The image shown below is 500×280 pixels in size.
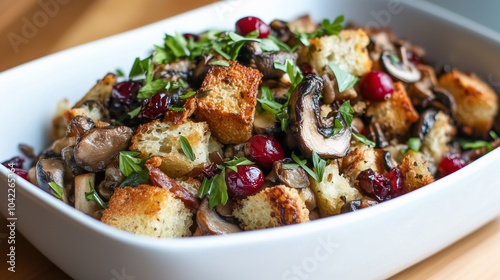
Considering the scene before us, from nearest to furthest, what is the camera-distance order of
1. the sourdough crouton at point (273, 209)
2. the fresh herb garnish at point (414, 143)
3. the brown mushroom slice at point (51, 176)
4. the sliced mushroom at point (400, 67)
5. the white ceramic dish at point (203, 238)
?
the white ceramic dish at point (203, 238), the sourdough crouton at point (273, 209), the brown mushroom slice at point (51, 176), the fresh herb garnish at point (414, 143), the sliced mushroom at point (400, 67)

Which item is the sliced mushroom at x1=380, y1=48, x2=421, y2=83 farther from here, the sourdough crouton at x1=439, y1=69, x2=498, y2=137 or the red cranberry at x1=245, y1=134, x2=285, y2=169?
the red cranberry at x1=245, y1=134, x2=285, y2=169

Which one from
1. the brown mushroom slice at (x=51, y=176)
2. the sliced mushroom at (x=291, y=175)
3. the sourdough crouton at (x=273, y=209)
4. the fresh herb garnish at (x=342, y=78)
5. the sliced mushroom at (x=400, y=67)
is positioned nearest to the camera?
the sourdough crouton at (x=273, y=209)

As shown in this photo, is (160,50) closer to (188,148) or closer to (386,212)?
(188,148)

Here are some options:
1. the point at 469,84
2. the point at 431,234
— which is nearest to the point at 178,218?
the point at 431,234

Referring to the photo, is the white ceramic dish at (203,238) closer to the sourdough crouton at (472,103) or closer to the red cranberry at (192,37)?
the red cranberry at (192,37)

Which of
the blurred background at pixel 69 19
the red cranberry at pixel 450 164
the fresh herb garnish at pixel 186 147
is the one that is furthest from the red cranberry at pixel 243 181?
the blurred background at pixel 69 19

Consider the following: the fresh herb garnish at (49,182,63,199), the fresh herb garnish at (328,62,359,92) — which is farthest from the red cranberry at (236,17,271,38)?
the fresh herb garnish at (49,182,63,199)
